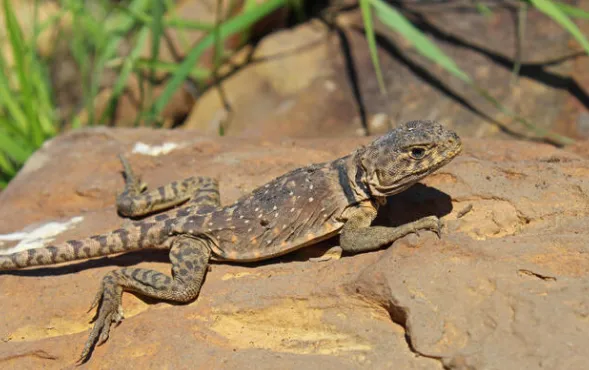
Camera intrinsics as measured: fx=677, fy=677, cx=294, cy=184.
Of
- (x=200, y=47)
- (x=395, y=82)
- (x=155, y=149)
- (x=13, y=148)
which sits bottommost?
(x=395, y=82)

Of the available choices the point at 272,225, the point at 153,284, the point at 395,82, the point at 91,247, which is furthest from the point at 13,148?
the point at 395,82

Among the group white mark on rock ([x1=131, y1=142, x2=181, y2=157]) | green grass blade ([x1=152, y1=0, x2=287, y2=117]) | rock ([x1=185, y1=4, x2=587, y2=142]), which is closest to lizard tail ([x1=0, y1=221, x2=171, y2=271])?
white mark on rock ([x1=131, y1=142, x2=181, y2=157])

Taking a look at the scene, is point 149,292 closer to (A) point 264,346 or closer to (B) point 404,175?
(A) point 264,346

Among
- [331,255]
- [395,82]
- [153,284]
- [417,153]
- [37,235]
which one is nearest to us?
[417,153]

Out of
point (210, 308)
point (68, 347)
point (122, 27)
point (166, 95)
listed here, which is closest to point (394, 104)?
point (166, 95)

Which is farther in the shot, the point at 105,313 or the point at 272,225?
the point at 272,225

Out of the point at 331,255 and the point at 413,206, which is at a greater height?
the point at 413,206

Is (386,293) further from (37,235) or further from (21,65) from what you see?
(21,65)
